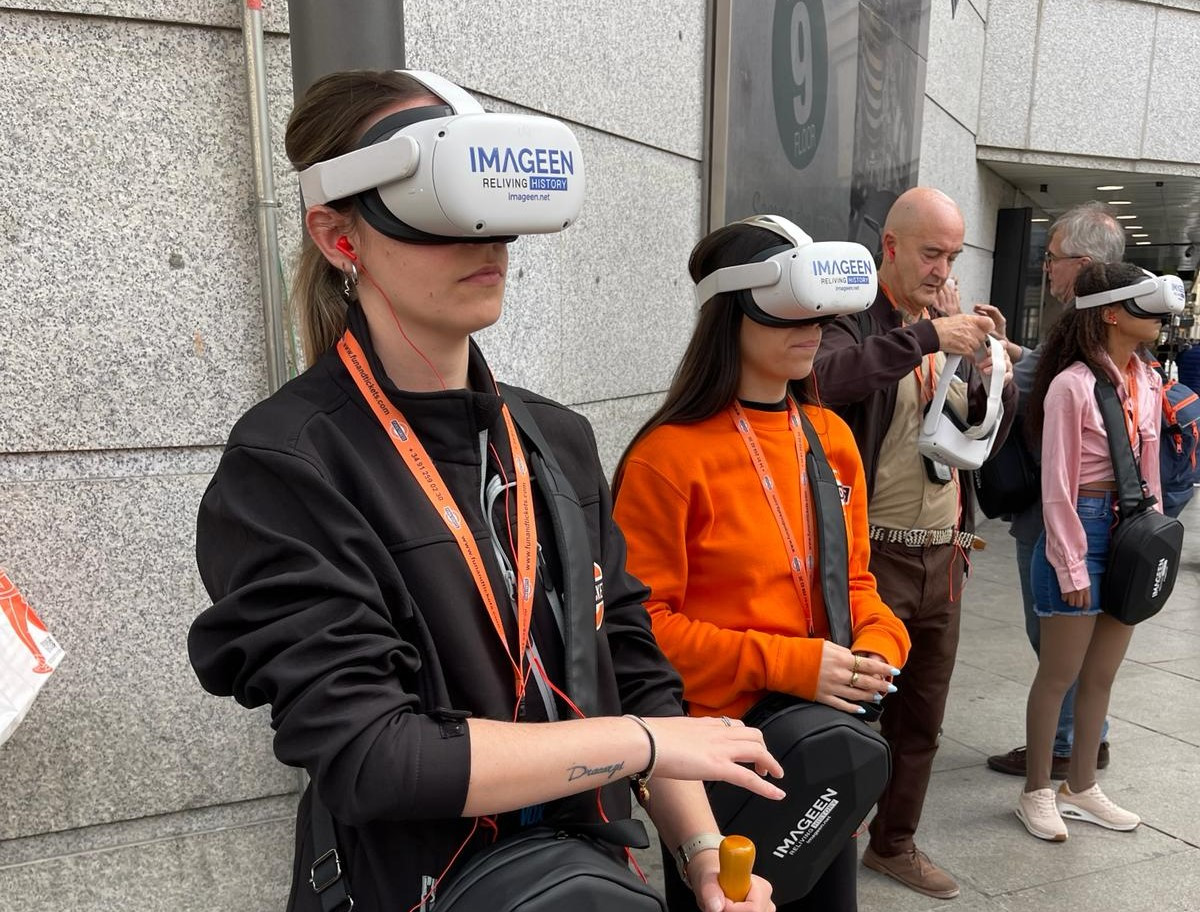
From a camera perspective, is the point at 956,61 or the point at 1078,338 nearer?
the point at 1078,338

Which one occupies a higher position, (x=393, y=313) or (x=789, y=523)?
(x=393, y=313)

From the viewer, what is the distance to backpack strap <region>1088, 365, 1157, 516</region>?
3.57 m

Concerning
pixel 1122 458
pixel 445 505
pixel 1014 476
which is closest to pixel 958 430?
pixel 1122 458

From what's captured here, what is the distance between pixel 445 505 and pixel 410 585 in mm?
117

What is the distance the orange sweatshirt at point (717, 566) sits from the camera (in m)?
2.15

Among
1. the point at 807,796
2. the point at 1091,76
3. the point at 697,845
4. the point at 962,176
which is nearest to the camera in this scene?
the point at 697,845

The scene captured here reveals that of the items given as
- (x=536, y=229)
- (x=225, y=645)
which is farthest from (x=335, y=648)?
(x=536, y=229)

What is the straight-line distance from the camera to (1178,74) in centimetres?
1038

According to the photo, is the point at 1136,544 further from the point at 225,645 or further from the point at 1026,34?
the point at 1026,34

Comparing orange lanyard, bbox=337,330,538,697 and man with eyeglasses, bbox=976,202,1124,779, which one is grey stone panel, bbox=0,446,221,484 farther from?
man with eyeglasses, bbox=976,202,1124,779

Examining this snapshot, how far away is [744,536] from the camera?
2205mm

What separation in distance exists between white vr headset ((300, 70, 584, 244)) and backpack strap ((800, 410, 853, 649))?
118cm

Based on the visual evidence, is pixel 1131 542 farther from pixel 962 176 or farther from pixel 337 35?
pixel 962 176

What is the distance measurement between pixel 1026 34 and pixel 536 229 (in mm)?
10112
